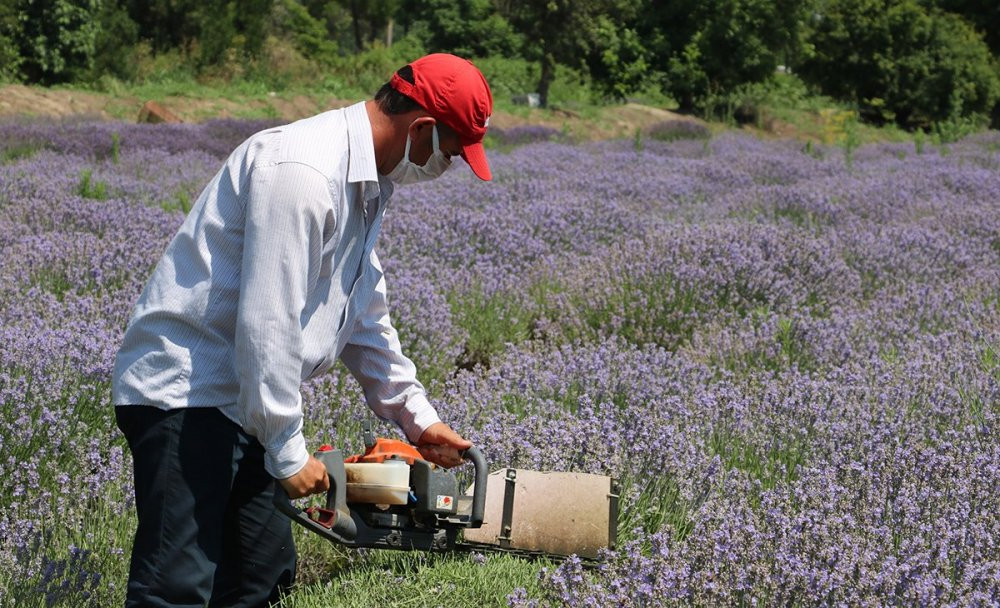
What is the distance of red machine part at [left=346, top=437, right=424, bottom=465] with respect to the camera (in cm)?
241

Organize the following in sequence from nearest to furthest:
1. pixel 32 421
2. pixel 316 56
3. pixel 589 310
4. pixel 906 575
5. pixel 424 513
→ 1. pixel 906 575
2. pixel 424 513
3. pixel 32 421
4. pixel 589 310
5. pixel 316 56

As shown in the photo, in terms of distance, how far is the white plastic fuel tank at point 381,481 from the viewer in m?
2.35

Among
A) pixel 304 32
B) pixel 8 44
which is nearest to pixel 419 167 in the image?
pixel 8 44

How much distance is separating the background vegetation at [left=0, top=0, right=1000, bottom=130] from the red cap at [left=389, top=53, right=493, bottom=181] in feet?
67.8

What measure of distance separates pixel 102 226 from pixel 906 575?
205 inches

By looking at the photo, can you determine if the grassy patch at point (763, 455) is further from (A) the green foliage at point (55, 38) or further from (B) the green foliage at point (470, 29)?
(B) the green foliage at point (470, 29)

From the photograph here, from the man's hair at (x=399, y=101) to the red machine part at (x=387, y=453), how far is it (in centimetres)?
80

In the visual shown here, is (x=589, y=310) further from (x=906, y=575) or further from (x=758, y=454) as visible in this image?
(x=906, y=575)

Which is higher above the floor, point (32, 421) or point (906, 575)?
point (906, 575)

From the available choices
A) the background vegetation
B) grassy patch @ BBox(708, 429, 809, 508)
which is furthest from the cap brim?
the background vegetation

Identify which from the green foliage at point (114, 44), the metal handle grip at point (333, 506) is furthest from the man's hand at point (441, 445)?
the green foliage at point (114, 44)

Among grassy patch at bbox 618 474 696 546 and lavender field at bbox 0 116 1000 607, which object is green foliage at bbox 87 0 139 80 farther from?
grassy patch at bbox 618 474 696 546

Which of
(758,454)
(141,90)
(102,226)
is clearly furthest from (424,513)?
(141,90)

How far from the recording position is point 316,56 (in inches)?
A: 1182
